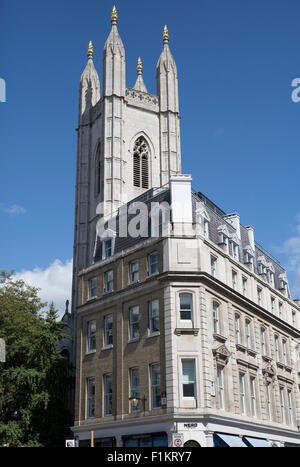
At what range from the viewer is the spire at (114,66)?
72125mm

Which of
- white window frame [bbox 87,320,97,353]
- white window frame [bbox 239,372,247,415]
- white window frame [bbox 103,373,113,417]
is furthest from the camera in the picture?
white window frame [bbox 87,320,97,353]

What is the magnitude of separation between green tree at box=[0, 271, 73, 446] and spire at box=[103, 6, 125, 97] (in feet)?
119

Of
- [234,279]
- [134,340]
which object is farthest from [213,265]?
[134,340]

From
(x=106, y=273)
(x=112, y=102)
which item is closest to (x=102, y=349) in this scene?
(x=106, y=273)

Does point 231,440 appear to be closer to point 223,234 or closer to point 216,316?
→ point 216,316

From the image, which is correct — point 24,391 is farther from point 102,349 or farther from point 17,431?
Result: point 102,349

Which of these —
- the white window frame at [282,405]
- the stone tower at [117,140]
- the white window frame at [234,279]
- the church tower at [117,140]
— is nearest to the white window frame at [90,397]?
the white window frame at [234,279]

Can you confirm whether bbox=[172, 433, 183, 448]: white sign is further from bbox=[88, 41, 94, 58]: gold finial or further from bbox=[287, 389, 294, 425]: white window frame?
bbox=[88, 41, 94, 58]: gold finial

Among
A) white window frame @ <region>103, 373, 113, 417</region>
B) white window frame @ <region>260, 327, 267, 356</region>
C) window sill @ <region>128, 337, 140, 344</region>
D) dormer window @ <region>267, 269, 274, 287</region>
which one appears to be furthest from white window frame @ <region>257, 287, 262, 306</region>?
white window frame @ <region>103, 373, 113, 417</region>

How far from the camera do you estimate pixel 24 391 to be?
1565 inches

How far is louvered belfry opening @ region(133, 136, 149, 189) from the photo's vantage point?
7138cm

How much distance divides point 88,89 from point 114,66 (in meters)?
8.42

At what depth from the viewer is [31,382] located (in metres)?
38.8

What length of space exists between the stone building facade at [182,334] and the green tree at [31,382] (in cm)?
370
